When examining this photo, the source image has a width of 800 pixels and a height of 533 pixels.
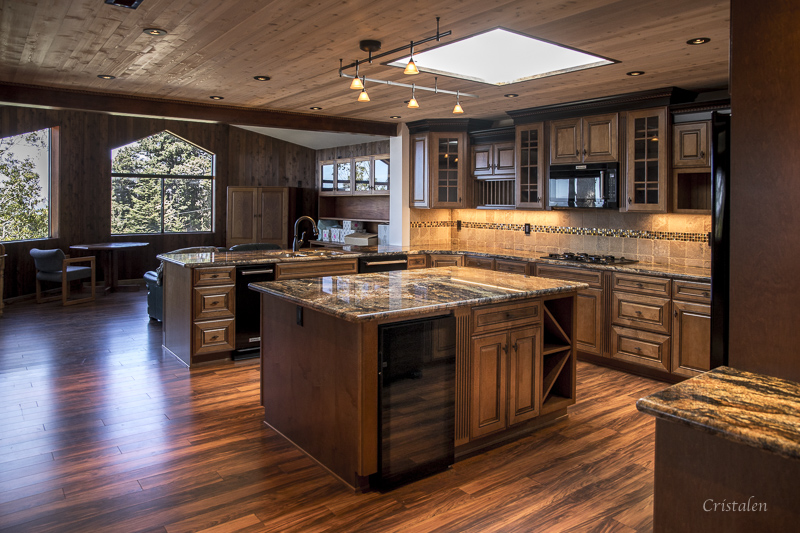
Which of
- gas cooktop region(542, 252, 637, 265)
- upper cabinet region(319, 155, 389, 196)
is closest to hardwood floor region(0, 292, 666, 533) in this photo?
gas cooktop region(542, 252, 637, 265)

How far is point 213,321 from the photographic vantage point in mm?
5008

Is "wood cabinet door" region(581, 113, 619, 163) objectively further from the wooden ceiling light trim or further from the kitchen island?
the wooden ceiling light trim

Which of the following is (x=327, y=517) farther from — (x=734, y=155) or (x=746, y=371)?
(x=734, y=155)

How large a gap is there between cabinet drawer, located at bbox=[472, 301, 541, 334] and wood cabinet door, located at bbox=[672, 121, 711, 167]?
245 cm

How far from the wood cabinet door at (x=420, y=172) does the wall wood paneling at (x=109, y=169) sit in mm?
4221

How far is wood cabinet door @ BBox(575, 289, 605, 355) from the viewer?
5215 mm

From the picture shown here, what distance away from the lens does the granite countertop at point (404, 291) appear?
289 cm

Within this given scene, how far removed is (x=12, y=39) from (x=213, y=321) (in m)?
2.54

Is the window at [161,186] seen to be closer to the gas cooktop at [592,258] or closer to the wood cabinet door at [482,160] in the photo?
the wood cabinet door at [482,160]

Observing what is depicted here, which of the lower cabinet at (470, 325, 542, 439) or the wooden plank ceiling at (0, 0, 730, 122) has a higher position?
the wooden plank ceiling at (0, 0, 730, 122)

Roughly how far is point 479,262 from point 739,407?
5.04m

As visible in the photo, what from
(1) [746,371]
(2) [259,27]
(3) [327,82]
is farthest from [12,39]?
(1) [746,371]

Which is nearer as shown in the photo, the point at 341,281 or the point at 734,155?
the point at 734,155

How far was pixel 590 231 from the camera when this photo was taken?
19.9 feet
